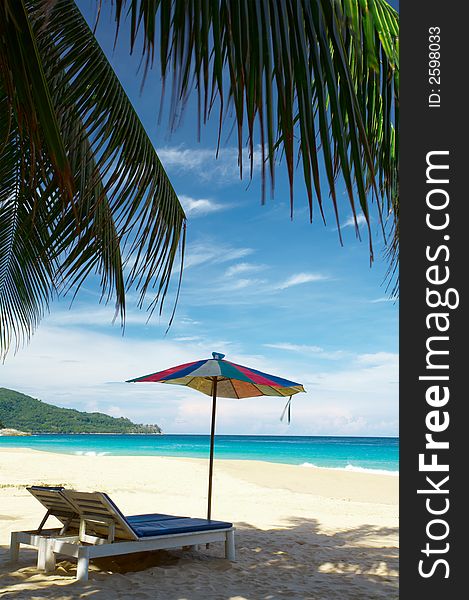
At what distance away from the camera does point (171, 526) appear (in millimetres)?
5848

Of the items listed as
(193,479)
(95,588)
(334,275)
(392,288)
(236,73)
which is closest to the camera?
(236,73)

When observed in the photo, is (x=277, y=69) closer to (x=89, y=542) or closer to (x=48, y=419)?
(x=89, y=542)

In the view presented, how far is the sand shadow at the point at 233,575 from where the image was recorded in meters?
5.01

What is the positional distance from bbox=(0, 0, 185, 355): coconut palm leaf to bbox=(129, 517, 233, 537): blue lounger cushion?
73.7 inches

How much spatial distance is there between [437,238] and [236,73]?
1285mm

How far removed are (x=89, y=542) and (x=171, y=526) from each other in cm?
75

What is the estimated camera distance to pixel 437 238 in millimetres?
2641

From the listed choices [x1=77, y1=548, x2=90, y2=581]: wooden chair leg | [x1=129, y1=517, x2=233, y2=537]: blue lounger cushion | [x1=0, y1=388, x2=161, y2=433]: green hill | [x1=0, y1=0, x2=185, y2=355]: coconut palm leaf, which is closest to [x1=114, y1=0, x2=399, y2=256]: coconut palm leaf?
[x1=0, y1=0, x2=185, y2=355]: coconut palm leaf

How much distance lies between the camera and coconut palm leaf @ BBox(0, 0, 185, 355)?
12.0ft

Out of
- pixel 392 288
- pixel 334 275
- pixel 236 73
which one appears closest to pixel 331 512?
pixel 392 288

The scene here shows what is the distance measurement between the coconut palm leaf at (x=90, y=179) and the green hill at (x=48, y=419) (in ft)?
237

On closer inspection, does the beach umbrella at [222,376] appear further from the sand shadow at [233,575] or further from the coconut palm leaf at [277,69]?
the coconut palm leaf at [277,69]

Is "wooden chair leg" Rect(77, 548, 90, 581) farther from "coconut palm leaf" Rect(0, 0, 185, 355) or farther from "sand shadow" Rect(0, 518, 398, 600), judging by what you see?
"coconut palm leaf" Rect(0, 0, 185, 355)

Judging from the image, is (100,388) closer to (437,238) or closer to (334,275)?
(334,275)
